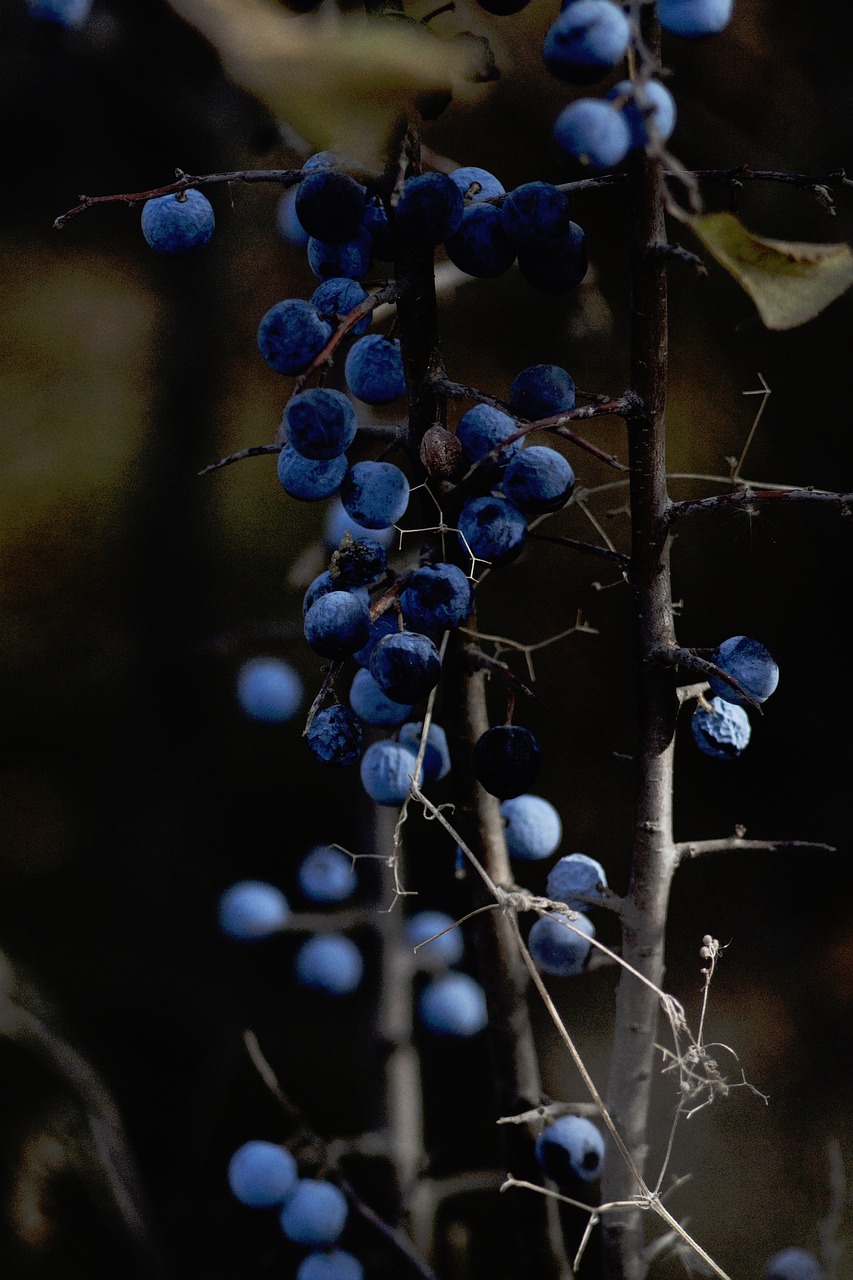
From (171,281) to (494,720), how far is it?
544mm

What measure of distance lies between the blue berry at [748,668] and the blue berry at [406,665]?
0.45 feet

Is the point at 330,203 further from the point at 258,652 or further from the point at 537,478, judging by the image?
the point at 258,652

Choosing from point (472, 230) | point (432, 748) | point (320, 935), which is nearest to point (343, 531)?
point (432, 748)

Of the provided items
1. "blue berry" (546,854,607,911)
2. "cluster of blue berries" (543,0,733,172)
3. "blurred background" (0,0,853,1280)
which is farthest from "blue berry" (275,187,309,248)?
"blue berry" (546,854,607,911)

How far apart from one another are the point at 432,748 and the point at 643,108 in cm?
38

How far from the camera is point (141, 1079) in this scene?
0.94 metres

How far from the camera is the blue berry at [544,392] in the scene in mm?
471

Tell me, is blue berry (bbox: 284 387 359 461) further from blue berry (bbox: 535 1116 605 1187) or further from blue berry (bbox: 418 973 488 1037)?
blue berry (bbox: 418 973 488 1037)

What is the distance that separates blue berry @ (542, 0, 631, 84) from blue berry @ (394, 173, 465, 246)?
0.07 m

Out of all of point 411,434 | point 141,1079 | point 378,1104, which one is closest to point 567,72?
point 411,434

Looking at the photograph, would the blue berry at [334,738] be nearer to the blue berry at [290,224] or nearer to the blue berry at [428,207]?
the blue berry at [428,207]

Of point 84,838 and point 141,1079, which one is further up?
point 84,838

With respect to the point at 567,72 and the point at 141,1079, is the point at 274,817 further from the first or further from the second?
the point at 567,72

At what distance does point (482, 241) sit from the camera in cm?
45
